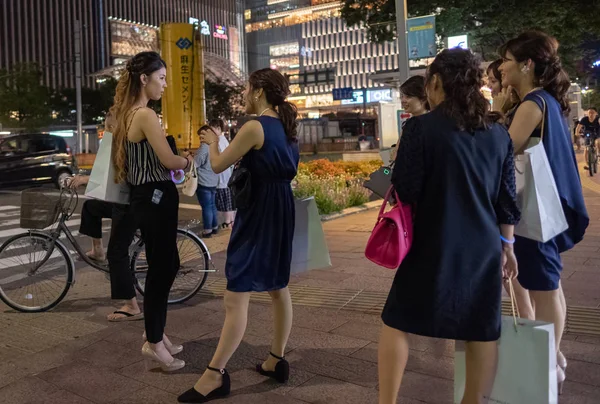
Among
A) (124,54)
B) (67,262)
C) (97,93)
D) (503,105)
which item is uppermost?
(124,54)

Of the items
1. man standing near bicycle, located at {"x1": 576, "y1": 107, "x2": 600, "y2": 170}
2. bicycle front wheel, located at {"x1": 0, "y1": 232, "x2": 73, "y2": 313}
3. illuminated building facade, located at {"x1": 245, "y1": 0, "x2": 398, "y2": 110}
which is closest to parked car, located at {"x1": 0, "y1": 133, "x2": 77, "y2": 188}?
bicycle front wheel, located at {"x1": 0, "y1": 232, "x2": 73, "y2": 313}

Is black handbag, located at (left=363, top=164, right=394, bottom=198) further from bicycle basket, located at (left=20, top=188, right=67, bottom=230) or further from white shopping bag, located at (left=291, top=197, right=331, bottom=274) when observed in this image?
bicycle basket, located at (left=20, top=188, right=67, bottom=230)

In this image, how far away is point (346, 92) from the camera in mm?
80000

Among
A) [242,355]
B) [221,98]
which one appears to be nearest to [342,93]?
[221,98]

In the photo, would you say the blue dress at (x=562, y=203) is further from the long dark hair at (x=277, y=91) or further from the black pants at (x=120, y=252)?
the black pants at (x=120, y=252)

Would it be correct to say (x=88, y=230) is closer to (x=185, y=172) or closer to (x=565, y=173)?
(x=185, y=172)

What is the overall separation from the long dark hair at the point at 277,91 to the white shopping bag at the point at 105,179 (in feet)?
4.25

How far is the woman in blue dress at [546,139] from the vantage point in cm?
299

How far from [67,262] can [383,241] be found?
3837 millimetres

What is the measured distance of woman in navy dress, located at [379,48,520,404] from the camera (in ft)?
7.81

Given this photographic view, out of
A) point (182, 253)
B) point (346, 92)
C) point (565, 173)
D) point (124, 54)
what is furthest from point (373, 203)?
point (124, 54)

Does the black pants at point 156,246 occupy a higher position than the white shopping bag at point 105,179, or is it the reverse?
the white shopping bag at point 105,179

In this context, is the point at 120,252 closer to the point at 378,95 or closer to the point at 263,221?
the point at 263,221

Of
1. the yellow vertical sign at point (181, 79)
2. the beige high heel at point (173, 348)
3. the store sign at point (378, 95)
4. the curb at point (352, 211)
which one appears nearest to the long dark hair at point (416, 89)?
the beige high heel at point (173, 348)
